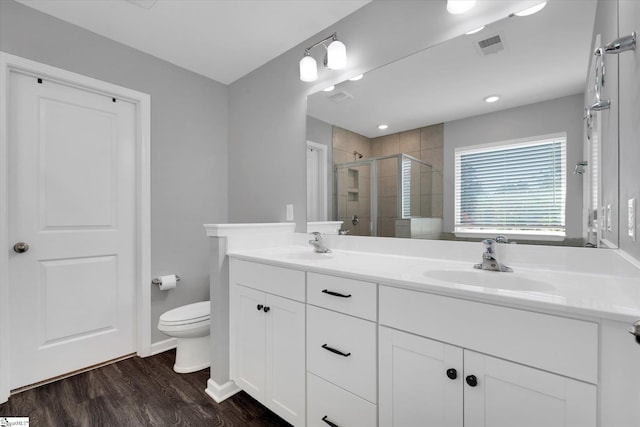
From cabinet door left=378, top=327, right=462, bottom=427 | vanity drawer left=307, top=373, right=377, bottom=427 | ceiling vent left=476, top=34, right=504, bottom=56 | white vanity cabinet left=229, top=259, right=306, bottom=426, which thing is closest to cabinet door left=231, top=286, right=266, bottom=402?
white vanity cabinet left=229, top=259, right=306, bottom=426

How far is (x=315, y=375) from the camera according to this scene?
1.29m

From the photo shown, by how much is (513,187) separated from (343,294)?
0.94 meters

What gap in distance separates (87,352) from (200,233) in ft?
3.74

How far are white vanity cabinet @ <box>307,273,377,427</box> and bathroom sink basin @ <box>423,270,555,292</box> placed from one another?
0.32m

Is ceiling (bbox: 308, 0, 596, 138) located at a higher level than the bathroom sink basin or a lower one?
higher

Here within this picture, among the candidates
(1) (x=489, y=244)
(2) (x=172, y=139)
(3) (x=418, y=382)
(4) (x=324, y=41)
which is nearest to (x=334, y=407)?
(3) (x=418, y=382)

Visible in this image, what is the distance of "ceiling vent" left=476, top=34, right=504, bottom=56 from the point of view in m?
1.34

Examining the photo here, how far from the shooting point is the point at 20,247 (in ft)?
5.95

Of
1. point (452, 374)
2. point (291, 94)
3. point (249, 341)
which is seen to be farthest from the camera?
point (291, 94)

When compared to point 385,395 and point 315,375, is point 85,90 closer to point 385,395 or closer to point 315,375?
point 315,375

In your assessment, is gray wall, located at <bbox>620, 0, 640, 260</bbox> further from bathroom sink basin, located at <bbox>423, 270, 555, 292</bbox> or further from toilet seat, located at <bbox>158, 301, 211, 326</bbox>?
toilet seat, located at <bbox>158, 301, 211, 326</bbox>

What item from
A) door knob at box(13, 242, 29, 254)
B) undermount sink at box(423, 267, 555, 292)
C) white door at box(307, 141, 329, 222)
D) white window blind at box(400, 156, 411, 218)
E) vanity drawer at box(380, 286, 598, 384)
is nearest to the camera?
vanity drawer at box(380, 286, 598, 384)

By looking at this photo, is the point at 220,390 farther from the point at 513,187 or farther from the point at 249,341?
the point at 513,187

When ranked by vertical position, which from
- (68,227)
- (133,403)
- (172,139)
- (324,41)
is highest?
(324,41)
